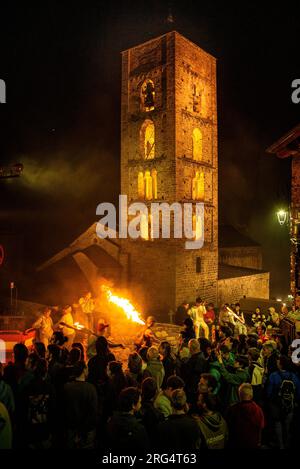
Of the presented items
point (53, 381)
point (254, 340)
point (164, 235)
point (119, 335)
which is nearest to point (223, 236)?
point (164, 235)

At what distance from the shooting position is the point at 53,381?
6.10 meters

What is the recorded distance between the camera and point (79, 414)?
532cm

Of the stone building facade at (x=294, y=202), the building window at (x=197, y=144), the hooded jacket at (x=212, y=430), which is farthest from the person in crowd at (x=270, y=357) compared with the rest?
the building window at (x=197, y=144)

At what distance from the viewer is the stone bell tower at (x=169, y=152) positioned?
24.0 meters

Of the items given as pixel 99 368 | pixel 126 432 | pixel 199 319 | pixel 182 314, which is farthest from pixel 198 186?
pixel 126 432

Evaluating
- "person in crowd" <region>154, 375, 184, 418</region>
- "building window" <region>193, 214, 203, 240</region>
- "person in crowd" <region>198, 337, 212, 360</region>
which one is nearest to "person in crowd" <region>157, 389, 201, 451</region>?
"person in crowd" <region>154, 375, 184, 418</region>

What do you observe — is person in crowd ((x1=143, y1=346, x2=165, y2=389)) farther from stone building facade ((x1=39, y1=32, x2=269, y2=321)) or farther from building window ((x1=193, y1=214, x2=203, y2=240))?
building window ((x1=193, y1=214, x2=203, y2=240))

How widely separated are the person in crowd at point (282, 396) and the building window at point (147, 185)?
64.4 feet

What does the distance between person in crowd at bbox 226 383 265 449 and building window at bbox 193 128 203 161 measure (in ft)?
74.1

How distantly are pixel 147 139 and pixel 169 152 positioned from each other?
10.6ft

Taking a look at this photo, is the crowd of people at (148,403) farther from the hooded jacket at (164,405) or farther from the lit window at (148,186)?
the lit window at (148,186)

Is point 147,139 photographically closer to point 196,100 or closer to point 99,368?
point 196,100

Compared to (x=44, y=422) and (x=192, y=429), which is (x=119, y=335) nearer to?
(x=44, y=422)
